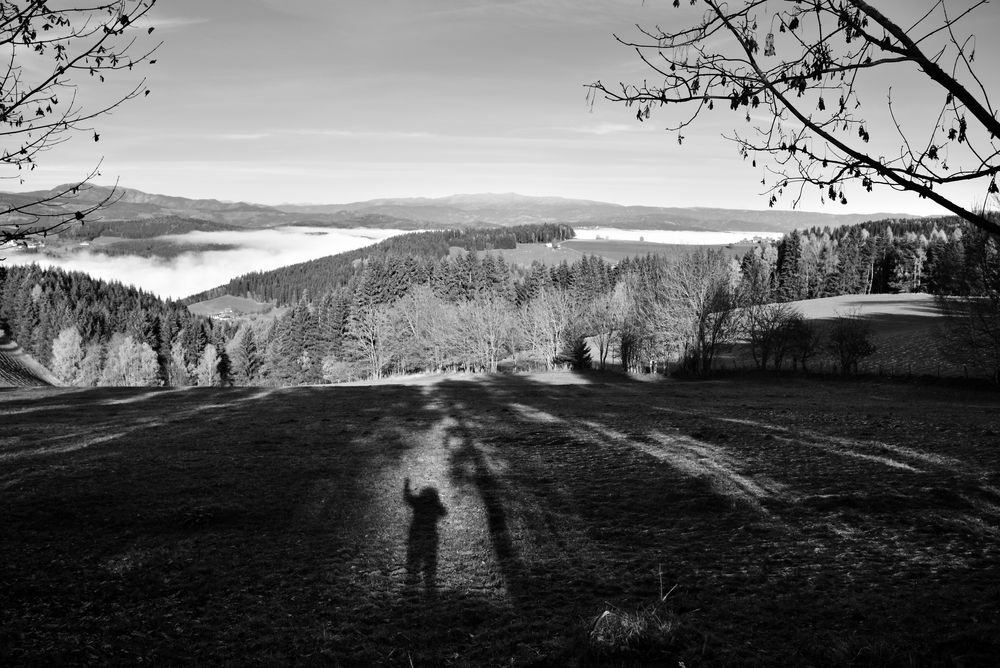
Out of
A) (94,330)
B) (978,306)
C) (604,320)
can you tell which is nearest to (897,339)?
(604,320)

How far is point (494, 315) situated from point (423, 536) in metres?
60.9

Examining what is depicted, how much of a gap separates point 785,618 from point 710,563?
167 cm

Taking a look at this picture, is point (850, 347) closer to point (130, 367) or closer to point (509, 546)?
point (509, 546)

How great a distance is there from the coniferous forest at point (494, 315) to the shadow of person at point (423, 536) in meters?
31.5

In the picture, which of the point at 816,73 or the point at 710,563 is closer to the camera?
the point at 816,73

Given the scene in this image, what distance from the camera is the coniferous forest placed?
50000 millimetres

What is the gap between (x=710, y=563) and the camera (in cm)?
749

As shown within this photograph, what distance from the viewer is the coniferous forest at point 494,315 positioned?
1969 inches

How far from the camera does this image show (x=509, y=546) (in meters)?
8.72

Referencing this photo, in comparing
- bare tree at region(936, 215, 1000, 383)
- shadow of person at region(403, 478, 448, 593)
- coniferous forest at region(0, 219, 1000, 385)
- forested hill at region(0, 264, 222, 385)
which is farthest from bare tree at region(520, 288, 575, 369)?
forested hill at region(0, 264, 222, 385)

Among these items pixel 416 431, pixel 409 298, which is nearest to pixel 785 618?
pixel 416 431

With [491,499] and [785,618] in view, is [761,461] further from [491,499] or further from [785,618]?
[785,618]

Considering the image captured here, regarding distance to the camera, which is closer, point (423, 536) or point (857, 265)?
point (423, 536)

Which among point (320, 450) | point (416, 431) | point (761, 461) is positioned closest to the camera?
point (761, 461)
